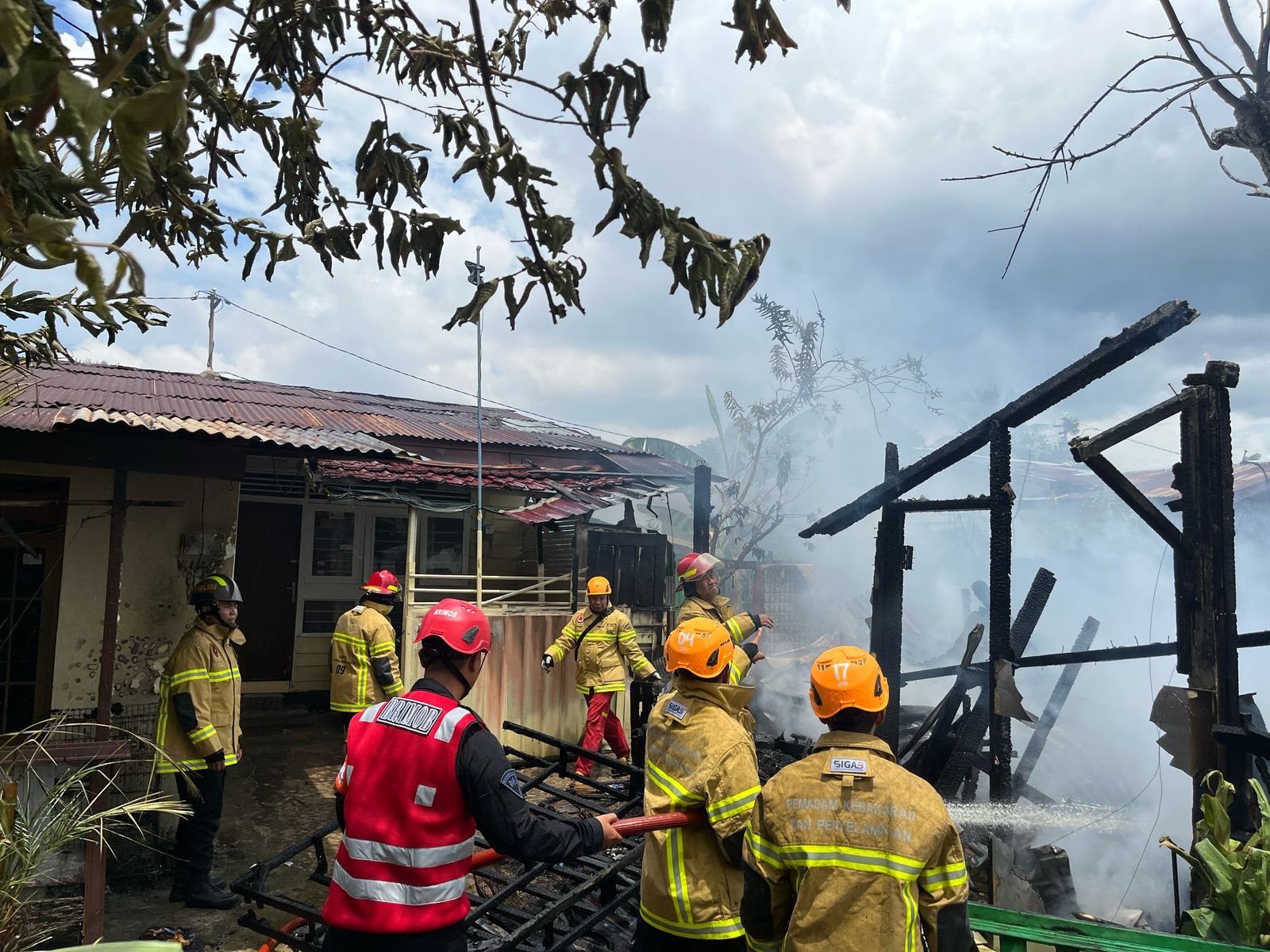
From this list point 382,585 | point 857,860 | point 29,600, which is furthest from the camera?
point 382,585

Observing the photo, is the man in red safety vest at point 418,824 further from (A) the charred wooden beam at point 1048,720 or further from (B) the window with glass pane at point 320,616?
(B) the window with glass pane at point 320,616

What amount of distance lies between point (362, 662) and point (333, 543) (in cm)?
412

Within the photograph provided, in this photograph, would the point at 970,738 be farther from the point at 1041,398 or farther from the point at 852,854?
the point at 852,854

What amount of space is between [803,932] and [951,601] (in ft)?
81.2

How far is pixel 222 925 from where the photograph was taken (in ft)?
17.1

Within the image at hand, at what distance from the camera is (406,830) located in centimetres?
259

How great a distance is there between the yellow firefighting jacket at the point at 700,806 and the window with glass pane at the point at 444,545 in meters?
8.44

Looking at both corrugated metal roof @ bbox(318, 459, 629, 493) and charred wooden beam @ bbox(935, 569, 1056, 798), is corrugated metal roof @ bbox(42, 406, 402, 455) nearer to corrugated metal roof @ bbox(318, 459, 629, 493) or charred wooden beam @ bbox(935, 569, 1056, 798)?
corrugated metal roof @ bbox(318, 459, 629, 493)

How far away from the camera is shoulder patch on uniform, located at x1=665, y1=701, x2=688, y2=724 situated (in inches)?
125

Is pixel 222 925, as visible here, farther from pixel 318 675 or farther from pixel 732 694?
pixel 318 675

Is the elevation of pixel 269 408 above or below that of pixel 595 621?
above

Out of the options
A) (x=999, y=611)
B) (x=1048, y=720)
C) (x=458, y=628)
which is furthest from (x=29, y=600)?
(x=1048, y=720)

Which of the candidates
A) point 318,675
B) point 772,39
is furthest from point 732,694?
point 318,675

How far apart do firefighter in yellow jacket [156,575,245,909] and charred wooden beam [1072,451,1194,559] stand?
20.4 feet
